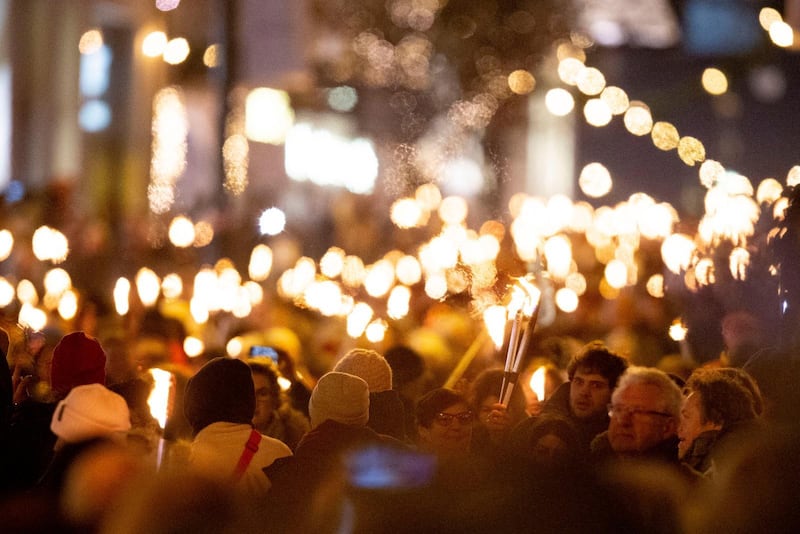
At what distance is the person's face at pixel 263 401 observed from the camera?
7.83 metres

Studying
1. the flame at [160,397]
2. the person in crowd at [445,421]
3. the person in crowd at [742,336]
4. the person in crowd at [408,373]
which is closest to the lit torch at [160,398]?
the flame at [160,397]

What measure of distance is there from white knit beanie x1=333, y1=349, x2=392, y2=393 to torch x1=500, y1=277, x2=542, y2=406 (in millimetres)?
604

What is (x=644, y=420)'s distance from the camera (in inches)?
239

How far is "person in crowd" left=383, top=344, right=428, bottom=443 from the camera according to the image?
879 cm

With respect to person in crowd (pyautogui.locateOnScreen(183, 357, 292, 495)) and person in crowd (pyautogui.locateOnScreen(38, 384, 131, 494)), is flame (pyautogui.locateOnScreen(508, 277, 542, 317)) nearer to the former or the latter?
person in crowd (pyautogui.locateOnScreen(183, 357, 292, 495))

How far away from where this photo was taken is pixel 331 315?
16797 mm

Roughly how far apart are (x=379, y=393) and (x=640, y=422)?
163 centimetres

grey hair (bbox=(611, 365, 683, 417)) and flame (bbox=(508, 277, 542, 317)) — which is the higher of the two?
flame (bbox=(508, 277, 542, 317))

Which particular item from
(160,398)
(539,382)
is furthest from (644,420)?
(539,382)

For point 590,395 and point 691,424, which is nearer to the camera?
point 691,424

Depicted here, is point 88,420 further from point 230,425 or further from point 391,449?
point 391,449

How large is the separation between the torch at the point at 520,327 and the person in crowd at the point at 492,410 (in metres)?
0.14

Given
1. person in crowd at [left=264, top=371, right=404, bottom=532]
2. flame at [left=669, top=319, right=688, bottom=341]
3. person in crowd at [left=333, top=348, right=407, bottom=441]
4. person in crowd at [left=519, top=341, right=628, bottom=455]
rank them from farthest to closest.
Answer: flame at [left=669, top=319, right=688, bottom=341]
person in crowd at [left=519, top=341, right=628, bottom=455]
person in crowd at [left=333, top=348, right=407, bottom=441]
person in crowd at [left=264, top=371, right=404, bottom=532]

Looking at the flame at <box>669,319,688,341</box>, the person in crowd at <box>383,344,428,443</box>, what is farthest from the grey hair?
the flame at <box>669,319,688,341</box>
